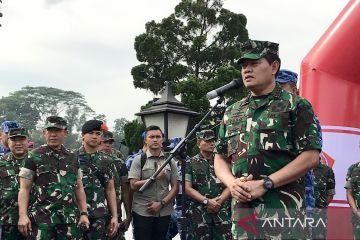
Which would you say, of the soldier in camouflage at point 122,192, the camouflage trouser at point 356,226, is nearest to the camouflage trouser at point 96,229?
the soldier in camouflage at point 122,192

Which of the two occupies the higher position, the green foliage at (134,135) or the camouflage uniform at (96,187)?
the green foliage at (134,135)

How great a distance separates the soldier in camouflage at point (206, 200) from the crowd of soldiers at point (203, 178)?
1cm

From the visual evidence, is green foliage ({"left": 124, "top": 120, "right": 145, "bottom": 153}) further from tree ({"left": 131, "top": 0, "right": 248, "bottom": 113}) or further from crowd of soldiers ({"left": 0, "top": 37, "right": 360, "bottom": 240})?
crowd of soldiers ({"left": 0, "top": 37, "right": 360, "bottom": 240})

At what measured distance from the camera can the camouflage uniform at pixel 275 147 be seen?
10.2ft

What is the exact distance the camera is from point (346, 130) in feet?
21.3

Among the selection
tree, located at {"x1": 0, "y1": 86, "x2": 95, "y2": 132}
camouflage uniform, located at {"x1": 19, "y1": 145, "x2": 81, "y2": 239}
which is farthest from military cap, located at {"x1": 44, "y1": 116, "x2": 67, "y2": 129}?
tree, located at {"x1": 0, "y1": 86, "x2": 95, "y2": 132}

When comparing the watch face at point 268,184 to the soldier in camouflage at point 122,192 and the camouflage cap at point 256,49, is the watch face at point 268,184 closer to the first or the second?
the camouflage cap at point 256,49

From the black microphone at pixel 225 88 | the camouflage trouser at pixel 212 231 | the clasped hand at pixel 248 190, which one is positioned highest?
the black microphone at pixel 225 88

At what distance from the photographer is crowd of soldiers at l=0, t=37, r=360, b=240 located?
3121 millimetres

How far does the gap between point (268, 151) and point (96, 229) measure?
3.24 metres

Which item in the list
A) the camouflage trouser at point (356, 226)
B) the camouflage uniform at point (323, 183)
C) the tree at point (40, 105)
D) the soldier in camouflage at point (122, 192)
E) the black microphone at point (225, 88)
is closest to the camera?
the black microphone at point (225, 88)

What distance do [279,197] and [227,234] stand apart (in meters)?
3.41

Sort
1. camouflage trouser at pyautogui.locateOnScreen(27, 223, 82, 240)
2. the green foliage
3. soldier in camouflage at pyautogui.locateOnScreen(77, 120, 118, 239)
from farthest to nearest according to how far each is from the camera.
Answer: the green foliage < soldier in camouflage at pyautogui.locateOnScreen(77, 120, 118, 239) < camouflage trouser at pyautogui.locateOnScreen(27, 223, 82, 240)

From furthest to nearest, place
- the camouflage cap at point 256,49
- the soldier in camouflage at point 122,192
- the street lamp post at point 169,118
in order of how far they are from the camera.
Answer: the street lamp post at point 169,118
the soldier in camouflage at point 122,192
the camouflage cap at point 256,49
